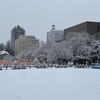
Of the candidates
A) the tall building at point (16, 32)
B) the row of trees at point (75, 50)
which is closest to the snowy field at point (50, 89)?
the row of trees at point (75, 50)

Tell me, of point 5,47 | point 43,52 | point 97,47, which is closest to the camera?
point 97,47

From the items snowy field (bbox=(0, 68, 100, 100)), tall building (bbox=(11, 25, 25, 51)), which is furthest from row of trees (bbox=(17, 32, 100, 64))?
tall building (bbox=(11, 25, 25, 51))

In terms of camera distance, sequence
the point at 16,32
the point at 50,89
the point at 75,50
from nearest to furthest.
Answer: the point at 50,89 < the point at 75,50 < the point at 16,32

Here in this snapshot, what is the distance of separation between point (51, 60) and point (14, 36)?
112576 mm

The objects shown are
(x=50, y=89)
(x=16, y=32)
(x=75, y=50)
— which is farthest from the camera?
(x=16, y=32)

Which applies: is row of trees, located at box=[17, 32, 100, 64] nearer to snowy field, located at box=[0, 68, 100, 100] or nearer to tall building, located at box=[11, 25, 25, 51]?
snowy field, located at box=[0, 68, 100, 100]

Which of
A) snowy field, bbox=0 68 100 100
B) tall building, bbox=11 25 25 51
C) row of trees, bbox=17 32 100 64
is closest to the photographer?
snowy field, bbox=0 68 100 100

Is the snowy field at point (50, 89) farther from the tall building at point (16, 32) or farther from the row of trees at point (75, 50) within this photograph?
the tall building at point (16, 32)

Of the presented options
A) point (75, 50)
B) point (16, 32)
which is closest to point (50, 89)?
point (75, 50)

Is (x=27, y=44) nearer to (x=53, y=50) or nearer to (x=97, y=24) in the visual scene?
(x=97, y=24)

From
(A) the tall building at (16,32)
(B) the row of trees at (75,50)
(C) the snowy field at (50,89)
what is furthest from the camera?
(A) the tall building at (16,32)

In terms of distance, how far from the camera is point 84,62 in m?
64.5

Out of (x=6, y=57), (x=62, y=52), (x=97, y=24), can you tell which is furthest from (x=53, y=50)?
(x=6, y=57)

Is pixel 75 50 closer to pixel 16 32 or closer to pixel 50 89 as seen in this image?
pixel 50 89
